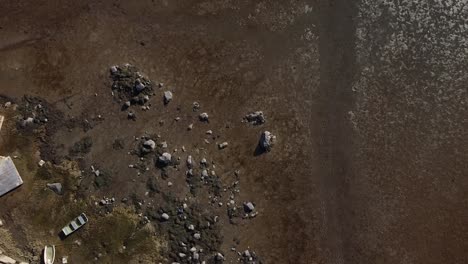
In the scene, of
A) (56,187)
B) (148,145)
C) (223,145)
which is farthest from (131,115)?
(56,187)

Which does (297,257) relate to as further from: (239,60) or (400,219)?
(239,60)

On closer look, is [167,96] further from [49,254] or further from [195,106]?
[49,254]

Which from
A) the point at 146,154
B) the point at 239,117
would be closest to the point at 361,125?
the point at 239,117

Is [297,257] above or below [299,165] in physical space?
below

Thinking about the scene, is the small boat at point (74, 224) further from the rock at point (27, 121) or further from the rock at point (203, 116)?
the rock at point (203, 116)

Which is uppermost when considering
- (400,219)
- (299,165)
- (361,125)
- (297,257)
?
(361,125)

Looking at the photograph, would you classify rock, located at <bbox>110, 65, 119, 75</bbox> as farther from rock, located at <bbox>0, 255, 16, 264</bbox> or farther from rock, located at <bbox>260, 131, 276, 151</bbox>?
rock, located at <bbox>0, 255, 16, 264</bbox>
